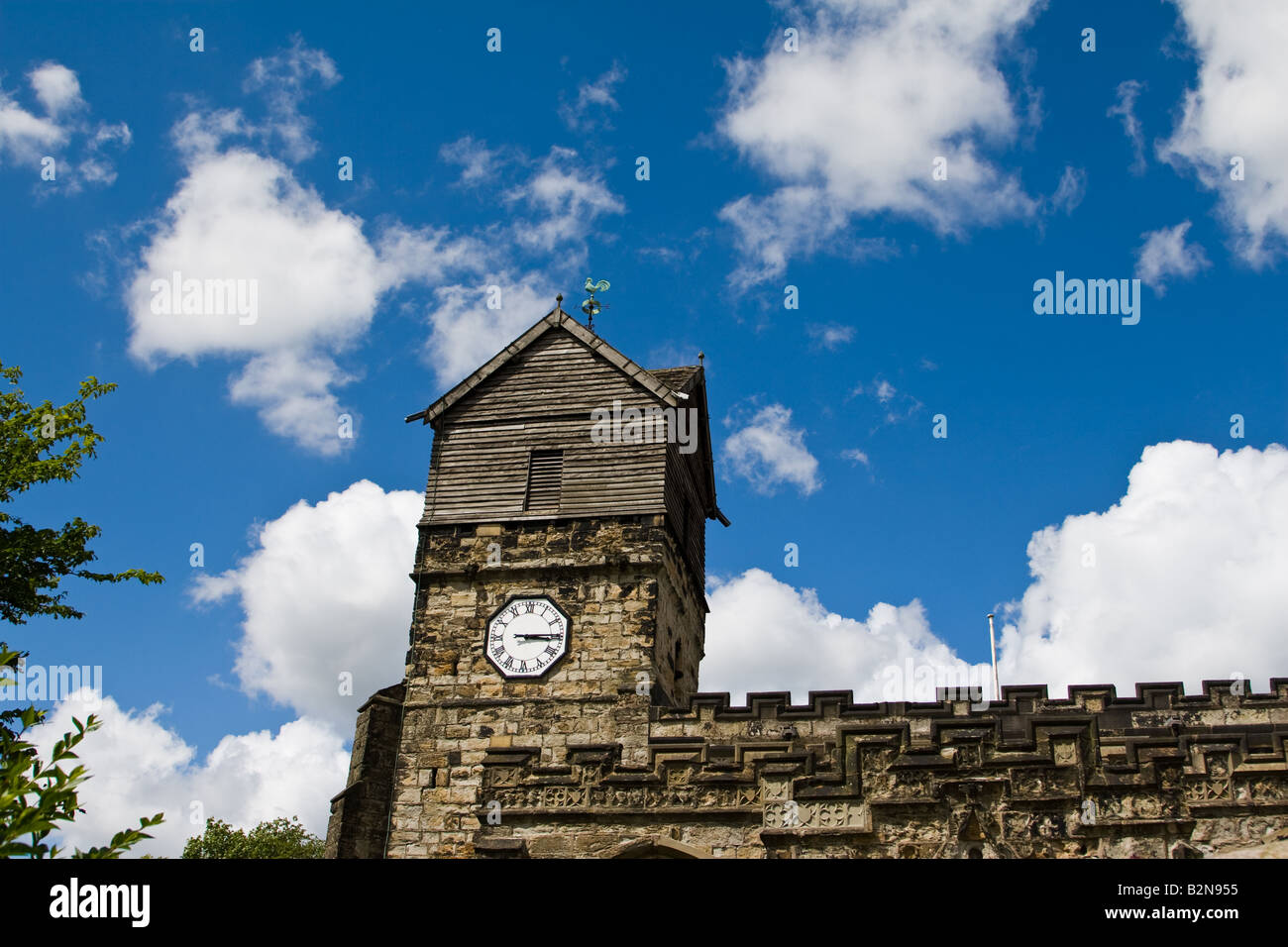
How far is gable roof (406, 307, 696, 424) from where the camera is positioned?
2508 centimetres

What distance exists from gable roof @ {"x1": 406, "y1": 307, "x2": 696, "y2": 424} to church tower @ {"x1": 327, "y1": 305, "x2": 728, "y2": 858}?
32 millimetres

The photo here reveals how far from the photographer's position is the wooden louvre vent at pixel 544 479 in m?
24.2

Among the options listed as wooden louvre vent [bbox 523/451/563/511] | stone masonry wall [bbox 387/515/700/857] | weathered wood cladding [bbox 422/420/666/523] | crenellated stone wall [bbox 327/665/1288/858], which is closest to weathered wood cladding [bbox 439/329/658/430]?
weathered wood cladding [bbox 422/420/666/523]

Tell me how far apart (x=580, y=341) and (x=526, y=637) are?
717 cm

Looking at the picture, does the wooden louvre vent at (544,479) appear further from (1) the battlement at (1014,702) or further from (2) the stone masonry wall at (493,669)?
(1) the battlement at (1014,702)

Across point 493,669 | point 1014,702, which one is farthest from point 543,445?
point 1014,702

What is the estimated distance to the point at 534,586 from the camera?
23297mm

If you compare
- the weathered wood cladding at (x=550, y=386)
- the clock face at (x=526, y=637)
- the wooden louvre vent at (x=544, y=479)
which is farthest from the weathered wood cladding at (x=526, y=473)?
the clock face at (x=526, y=637)

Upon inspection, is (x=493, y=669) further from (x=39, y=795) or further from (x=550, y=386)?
(x=39, y=795)

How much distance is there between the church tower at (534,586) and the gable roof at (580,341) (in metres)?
0.03

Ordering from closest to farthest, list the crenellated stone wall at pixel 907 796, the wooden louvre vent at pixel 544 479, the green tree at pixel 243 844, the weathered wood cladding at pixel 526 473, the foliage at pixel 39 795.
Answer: the foliage at pixel 39 795 → the crenellated stone wall at pixel 907 796 → the weathered wood cladding at pixel 526 473 → the wooden louvre vent at pixel 544 479 → the green tree at pixel 243 844
